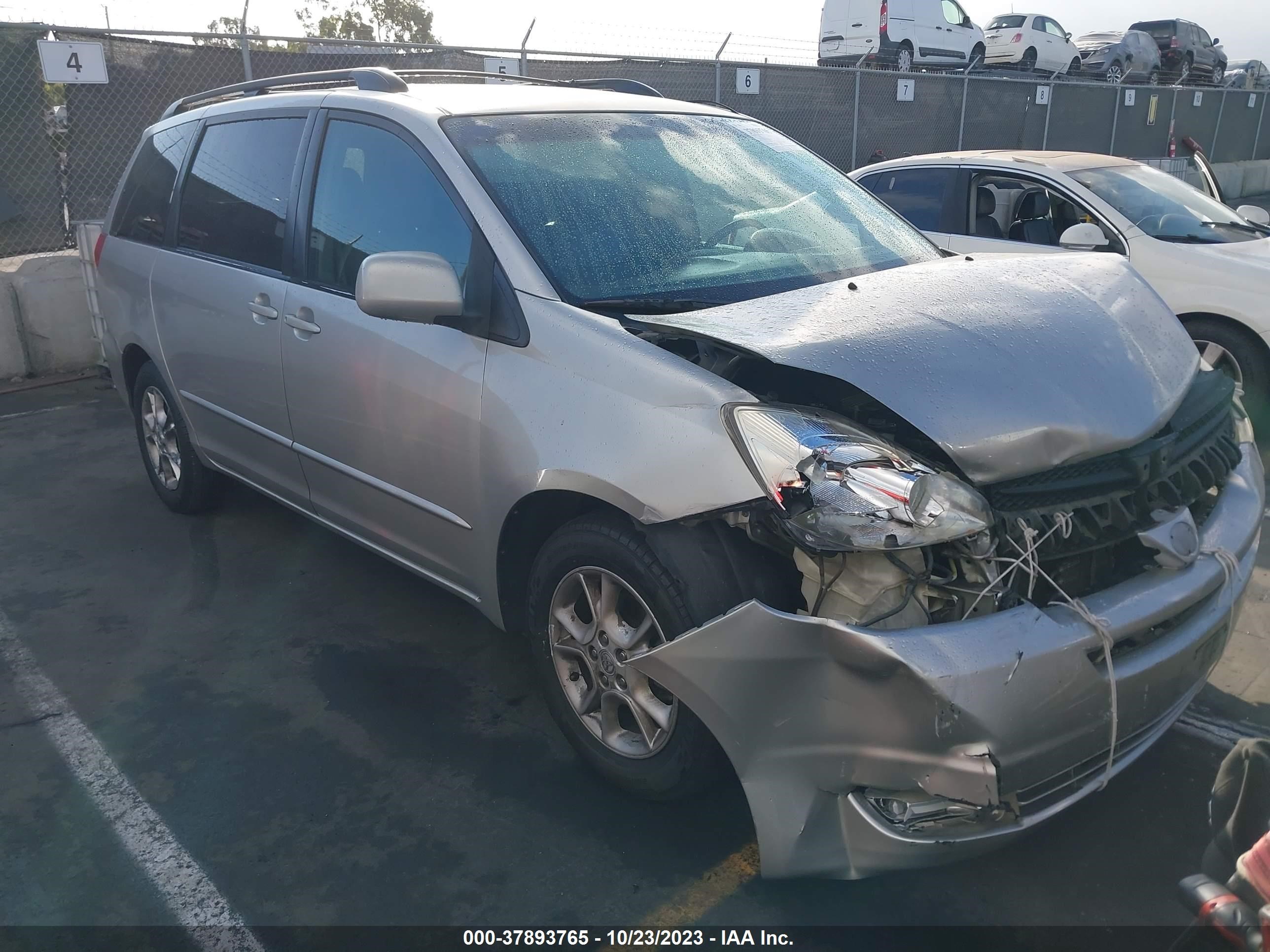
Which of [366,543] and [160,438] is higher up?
[366,543]

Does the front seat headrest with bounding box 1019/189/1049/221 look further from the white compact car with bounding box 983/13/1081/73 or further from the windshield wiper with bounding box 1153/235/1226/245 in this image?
the white compact car with bounding box 983/13/1081/73

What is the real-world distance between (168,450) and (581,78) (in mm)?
8718

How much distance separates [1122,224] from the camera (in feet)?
20.6

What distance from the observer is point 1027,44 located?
25391 mm

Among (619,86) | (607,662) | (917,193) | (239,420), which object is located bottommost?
(607,662)

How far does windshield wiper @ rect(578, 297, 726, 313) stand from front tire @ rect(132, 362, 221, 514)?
2.87 metres

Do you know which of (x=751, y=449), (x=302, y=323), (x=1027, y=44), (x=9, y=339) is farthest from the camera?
(x=1027, y=44)

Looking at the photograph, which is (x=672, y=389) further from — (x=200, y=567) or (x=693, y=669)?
(x=200, y=567)

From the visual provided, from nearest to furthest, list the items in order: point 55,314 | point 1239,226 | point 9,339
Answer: point 1239,226
point 9,339
point 55,314

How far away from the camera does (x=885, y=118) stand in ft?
48.2

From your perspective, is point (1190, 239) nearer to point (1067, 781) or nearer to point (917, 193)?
point (917, 193)

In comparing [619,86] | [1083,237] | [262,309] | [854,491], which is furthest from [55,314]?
[854,491]

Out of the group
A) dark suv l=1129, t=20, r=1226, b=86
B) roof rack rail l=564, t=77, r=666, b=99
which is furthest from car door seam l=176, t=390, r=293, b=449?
dark suv l=1129, t=20, r=1226, b=86

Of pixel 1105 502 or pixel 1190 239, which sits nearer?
pixel 1105 502
